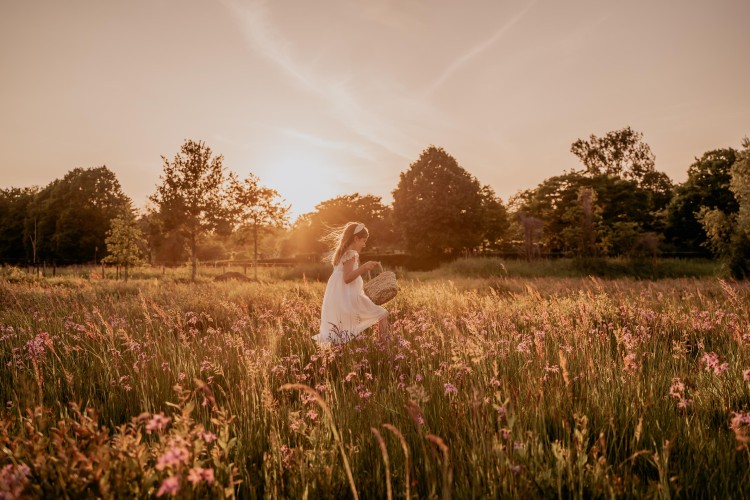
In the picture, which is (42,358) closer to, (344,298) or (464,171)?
(344,298)

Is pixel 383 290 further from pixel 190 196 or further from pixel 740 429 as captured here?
pixel 190 196

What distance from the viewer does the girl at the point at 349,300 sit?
591 centimetres

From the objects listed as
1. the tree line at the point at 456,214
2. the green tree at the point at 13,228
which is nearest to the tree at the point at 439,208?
the tree line at the point at 456,214

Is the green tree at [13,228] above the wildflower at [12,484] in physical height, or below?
above

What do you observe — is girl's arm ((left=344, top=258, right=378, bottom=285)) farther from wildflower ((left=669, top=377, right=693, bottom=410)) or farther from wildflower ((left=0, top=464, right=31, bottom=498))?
wildflower ((left=0, top=464, right=31, bottom=498))

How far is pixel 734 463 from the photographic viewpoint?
1993 millimetres

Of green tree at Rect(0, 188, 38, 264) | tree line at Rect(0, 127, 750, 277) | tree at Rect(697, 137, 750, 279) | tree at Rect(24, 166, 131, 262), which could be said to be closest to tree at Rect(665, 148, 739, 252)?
tree line at Rect(0, 127, 750, 277)

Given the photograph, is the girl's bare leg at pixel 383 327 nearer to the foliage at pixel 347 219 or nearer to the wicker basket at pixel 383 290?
the wicker basket at pixel 383 290

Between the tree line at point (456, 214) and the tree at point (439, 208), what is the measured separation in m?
0.12

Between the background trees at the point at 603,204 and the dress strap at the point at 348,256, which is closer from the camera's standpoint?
the dress strap at the point at 348,256

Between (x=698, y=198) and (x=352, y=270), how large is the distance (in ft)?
147

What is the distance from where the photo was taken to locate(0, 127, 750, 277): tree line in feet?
81.6

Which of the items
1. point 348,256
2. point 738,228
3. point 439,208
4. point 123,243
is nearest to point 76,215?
point 123,243

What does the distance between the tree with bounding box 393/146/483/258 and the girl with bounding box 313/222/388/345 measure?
3470 cm
